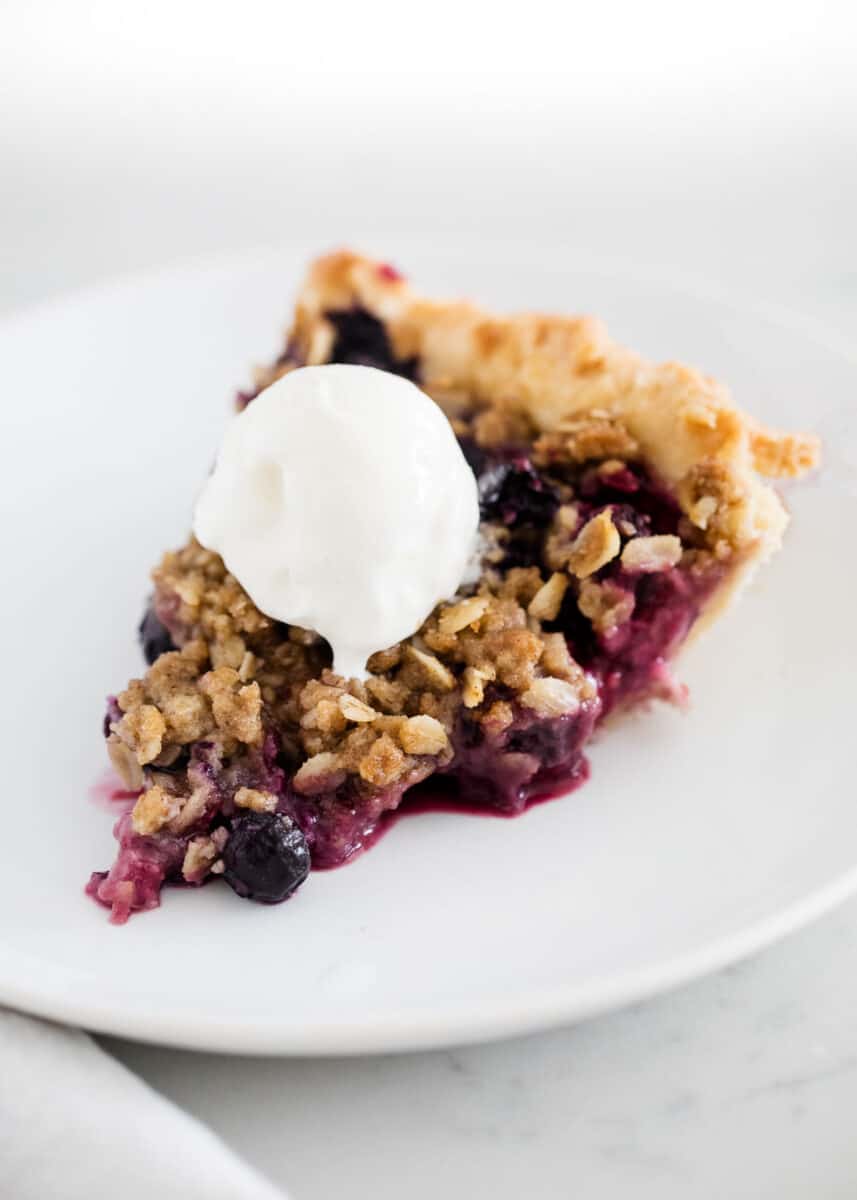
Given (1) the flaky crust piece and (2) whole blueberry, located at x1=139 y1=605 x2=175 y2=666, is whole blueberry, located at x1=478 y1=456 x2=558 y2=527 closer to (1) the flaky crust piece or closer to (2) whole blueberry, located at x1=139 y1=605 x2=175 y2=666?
(1) the flaky crust piece

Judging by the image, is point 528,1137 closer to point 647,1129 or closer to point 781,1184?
point 647,1129

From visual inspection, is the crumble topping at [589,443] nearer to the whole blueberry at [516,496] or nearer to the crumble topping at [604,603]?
the whole blueberry at [516,496]

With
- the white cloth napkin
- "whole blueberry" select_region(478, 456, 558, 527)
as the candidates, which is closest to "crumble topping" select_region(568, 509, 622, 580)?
"whole blueberry" select_region(478, 456, 558, 527)

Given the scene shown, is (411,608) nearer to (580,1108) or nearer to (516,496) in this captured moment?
(516,496)

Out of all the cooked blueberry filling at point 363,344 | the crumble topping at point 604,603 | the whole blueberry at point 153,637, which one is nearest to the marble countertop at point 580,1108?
the crumble topping at point 604,603

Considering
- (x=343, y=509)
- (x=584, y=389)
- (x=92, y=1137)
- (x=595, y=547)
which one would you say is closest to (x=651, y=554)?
(x=595, y=547)
